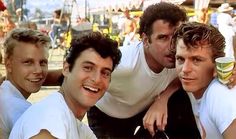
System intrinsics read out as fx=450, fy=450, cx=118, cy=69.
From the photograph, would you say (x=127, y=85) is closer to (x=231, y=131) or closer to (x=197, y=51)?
(x=197, y=51)

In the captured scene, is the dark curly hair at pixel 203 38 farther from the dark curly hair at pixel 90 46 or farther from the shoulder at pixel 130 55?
the shoulder at pixel 130 55

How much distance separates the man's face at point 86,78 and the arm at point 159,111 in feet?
2.01

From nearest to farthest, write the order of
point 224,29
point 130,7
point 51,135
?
point 51,135 → point 224,29 → point 130,7

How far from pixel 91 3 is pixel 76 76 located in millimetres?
14936

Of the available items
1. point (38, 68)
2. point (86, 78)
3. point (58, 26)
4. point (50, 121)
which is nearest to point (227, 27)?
point (38, 68)

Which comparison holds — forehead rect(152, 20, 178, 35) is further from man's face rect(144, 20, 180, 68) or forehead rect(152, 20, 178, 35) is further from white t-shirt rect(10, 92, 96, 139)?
white t-shirt rect(10, 92, 96, 139)

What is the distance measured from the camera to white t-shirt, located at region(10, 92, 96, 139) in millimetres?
1474

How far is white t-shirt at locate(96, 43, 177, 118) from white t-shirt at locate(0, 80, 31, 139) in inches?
30.7

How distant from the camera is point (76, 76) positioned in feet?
5.76

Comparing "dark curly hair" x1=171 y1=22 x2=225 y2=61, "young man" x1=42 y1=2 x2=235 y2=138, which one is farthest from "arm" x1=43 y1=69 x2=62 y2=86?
"dark curly hair" x1=171 y1=22 x2=225 y2=61

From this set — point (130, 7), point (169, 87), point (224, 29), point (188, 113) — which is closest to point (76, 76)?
point (169, 87)

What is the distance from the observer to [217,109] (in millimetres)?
1717

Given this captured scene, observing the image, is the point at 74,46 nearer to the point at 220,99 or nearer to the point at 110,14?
the point at 220,99

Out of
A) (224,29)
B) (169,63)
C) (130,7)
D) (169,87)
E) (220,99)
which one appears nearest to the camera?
(220,99)
